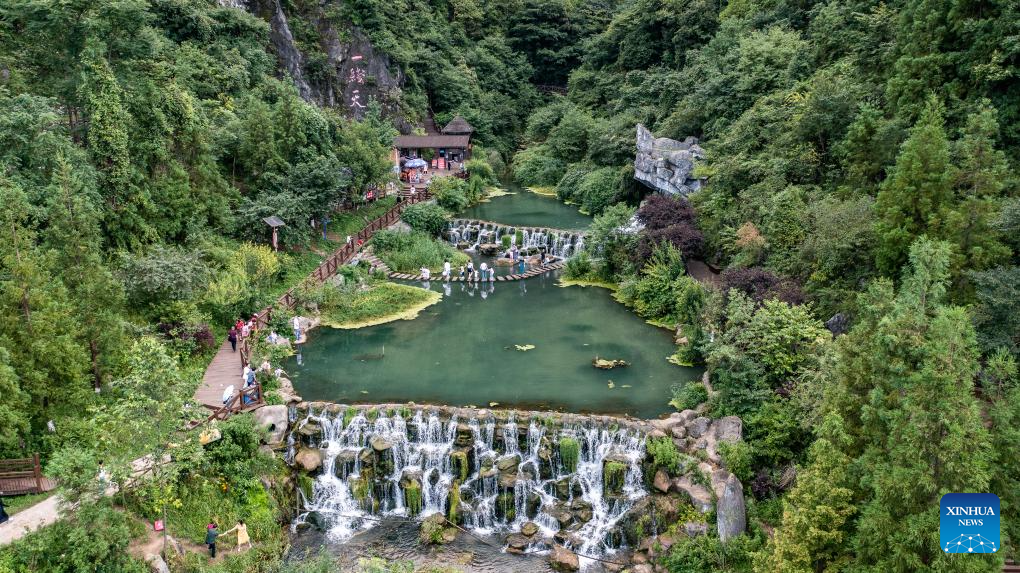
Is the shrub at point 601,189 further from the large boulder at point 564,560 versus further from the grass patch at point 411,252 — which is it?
the large boulder at point 564,560

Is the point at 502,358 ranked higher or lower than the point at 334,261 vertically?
lower

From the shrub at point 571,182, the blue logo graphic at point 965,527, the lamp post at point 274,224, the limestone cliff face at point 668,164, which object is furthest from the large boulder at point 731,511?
the shrub at point 571,182

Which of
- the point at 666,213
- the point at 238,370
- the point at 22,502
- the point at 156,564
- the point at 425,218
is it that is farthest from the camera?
the point at 425,218

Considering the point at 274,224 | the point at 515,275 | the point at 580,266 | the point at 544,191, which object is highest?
the point at 544,191

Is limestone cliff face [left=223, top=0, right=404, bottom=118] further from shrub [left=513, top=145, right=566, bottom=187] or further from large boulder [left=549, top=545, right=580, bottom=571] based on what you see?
large boulder [left=549, top=545, right=580, bottom=571]

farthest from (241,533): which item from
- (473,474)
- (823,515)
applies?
(823,515)

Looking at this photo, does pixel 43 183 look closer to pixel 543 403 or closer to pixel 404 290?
pixel 404 290

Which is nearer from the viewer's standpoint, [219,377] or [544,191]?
[219,377]

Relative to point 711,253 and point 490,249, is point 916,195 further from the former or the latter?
point 490,249
